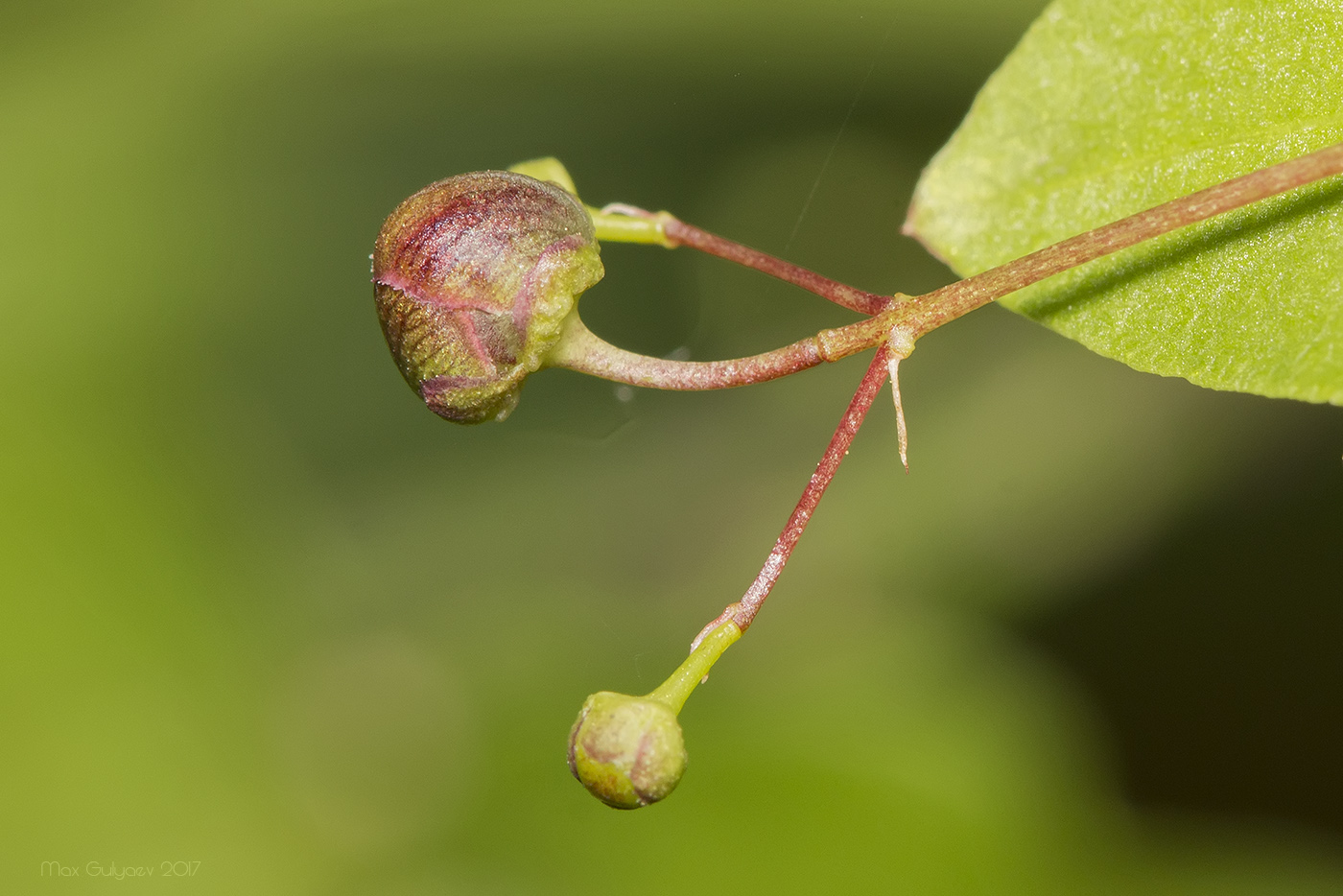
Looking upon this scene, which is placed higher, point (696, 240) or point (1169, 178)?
point (696, 240)

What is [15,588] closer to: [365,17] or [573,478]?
[573,478]

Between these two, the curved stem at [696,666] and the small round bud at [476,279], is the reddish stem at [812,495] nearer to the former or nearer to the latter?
the curved stem at [696,666]

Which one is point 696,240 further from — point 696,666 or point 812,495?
point 696,666

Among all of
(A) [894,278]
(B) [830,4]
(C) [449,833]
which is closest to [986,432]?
(A) [894,278]

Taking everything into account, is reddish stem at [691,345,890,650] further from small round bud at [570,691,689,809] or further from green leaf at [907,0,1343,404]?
green leaf at [907,0,1343,404]

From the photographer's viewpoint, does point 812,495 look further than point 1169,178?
No

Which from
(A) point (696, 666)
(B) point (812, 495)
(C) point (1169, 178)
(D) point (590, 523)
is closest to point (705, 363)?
(B) point (812, 495)
